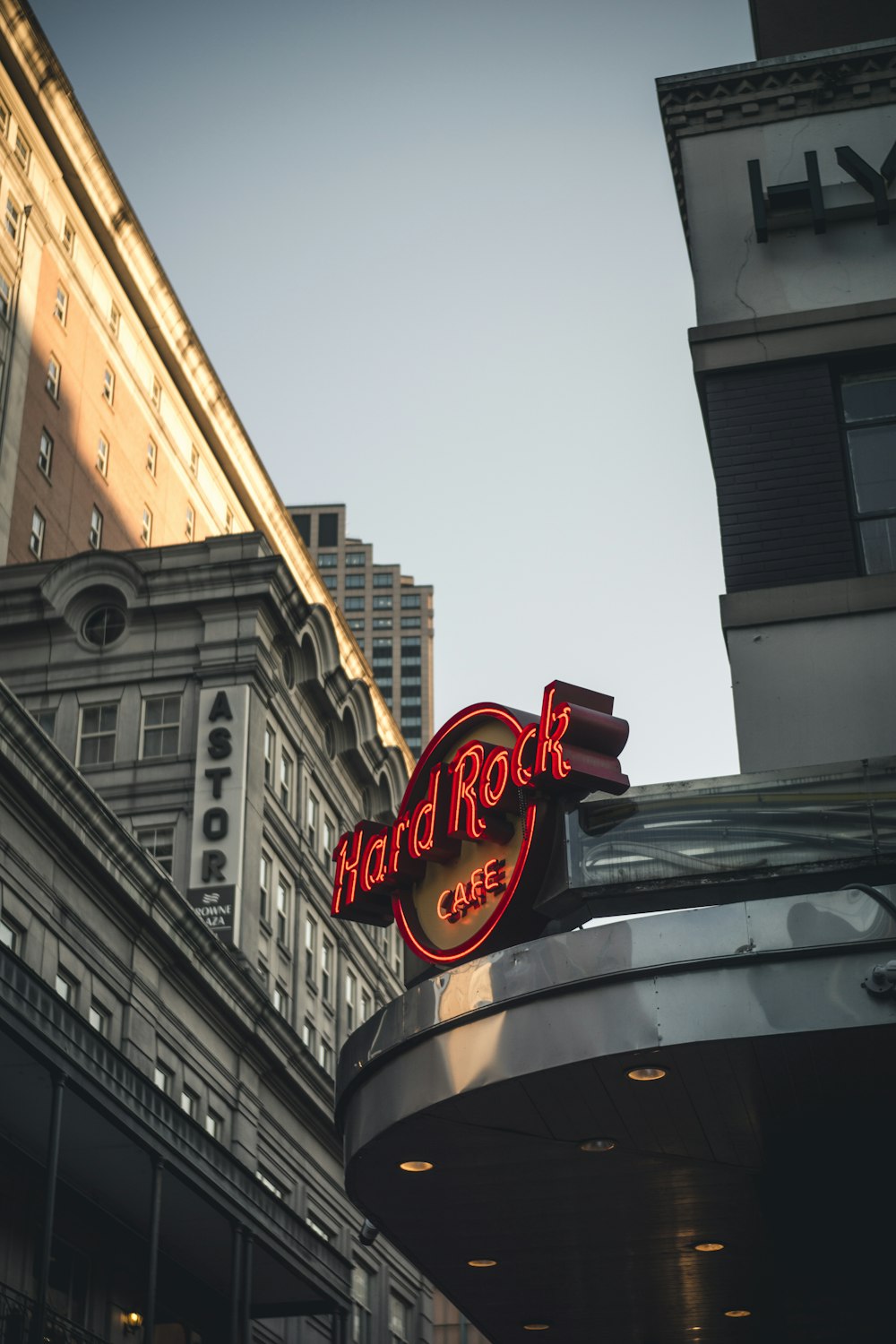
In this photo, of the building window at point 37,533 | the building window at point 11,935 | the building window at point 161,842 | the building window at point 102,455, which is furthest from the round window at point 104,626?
the building window at point 11,935

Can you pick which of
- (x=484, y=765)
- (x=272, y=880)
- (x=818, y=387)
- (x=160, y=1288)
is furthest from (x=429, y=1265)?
(x=272, y=880)

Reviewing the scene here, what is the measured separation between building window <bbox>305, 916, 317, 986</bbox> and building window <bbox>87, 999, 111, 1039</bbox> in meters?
18.1

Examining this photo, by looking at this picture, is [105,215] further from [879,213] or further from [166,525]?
[879,213]

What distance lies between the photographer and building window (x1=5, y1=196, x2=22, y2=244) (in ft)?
210

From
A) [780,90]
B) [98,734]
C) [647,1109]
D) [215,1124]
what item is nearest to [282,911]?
[98,734]

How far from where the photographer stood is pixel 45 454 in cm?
6494

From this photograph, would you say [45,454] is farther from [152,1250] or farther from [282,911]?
[152,1250]

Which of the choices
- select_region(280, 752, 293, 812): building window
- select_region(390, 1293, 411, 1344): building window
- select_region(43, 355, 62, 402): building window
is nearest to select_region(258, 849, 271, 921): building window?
select_region(280, 752, 293, 812): building window

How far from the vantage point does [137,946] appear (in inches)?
1547

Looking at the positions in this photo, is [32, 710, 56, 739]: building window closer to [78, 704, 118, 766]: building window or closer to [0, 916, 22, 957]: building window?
[78, 704, 118, 766]: building window

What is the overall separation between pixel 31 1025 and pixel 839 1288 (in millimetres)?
12326

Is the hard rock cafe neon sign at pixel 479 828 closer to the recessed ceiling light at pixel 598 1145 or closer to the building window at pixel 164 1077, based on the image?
the recessed ceiling light at pixel 598 1145

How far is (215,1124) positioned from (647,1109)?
101 ft

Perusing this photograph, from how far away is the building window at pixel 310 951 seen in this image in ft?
182
